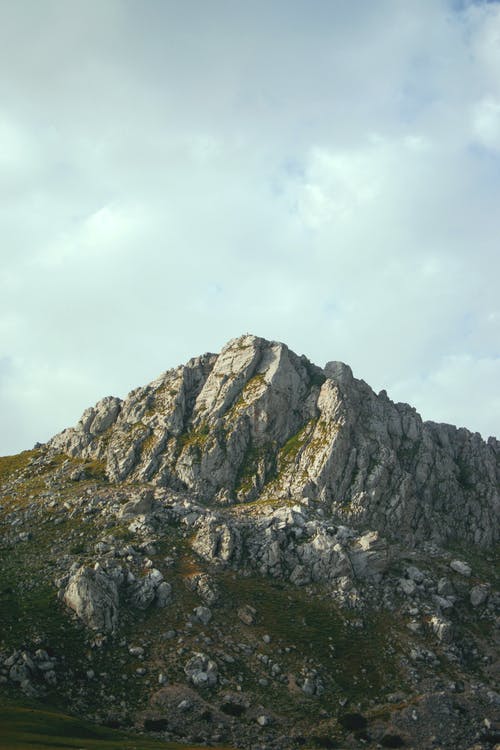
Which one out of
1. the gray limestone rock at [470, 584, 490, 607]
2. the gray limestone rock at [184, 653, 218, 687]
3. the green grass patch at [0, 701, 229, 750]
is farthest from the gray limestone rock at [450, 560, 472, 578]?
the green grass patch at [0, 701, 229, 750]

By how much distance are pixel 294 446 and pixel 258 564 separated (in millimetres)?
37207

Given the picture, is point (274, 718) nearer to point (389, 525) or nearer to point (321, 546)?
point (321, 546)

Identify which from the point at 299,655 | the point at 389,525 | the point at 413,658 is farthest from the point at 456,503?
the point at 299,655

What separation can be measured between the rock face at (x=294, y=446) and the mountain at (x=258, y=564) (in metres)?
0.48

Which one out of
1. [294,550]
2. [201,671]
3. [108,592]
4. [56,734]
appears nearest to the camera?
[56,734]

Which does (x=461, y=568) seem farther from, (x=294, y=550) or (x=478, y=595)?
(x=294, y=550)

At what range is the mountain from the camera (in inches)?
2379

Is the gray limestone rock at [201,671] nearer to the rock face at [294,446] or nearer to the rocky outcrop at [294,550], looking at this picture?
the rocky outcrop at [294,550]

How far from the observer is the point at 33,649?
61.5m

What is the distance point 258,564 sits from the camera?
85.6 m

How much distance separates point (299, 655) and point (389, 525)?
4222 centimetres

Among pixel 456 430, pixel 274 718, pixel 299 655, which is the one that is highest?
pixel 456 430

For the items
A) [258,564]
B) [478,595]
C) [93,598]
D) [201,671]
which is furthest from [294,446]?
[201,671]

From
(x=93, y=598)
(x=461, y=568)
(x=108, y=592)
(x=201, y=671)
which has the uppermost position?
(x=461, y=568)
